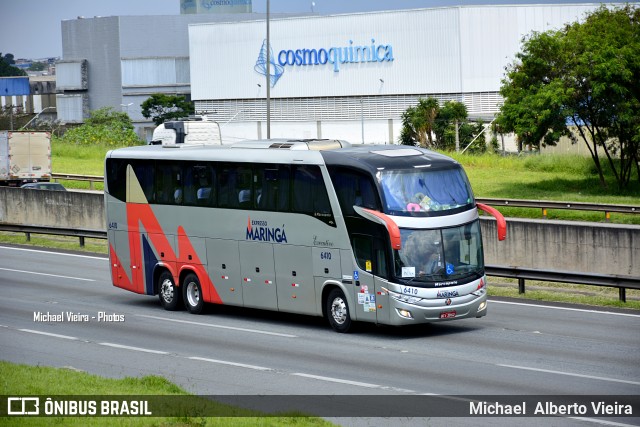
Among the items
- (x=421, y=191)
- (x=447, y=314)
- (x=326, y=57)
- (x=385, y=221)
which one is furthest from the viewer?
(x=326, y=57)

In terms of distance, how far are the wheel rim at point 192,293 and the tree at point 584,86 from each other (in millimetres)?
27085

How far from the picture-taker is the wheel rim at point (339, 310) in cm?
2016

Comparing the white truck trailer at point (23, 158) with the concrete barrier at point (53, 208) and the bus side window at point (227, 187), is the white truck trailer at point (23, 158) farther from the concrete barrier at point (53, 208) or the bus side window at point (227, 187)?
the bus side window at point (227, 187)

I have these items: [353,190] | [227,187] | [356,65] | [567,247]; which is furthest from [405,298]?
[356,65]

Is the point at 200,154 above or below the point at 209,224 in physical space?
above

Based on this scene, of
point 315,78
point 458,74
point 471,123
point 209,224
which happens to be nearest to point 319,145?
point 209,224

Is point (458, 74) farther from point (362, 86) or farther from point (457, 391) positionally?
point (457, 391)

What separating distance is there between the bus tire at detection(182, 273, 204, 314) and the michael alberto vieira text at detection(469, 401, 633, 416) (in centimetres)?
1044

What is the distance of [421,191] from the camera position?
19.4 metres

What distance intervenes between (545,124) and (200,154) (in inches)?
1106

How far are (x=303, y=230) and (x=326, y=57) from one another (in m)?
63.1

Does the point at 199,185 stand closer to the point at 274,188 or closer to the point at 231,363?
the point at 274,188

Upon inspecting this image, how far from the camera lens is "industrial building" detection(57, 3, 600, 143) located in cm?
7556

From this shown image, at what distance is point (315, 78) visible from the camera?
274 ft
